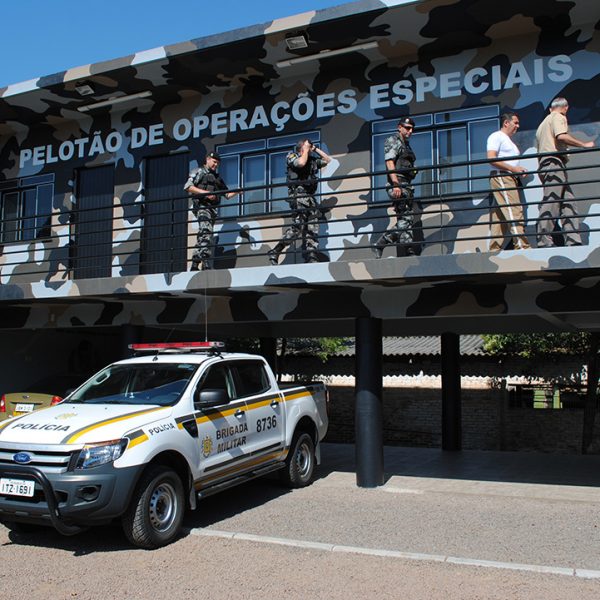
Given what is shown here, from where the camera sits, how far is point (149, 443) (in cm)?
659

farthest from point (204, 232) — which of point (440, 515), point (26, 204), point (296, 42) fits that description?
point (26, 204)

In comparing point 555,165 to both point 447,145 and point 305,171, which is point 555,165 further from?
point 305,171

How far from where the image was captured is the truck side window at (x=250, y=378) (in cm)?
847

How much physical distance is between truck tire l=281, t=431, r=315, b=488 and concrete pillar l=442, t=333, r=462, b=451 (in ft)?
16.5

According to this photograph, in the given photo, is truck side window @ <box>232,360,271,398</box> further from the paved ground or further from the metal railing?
the metal railing

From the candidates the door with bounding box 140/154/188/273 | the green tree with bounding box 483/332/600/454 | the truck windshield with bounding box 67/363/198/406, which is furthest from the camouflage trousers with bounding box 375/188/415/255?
the green tree with bounding box 483/332/600/454

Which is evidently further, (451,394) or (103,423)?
(451,394)

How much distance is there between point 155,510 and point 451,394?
884 centimetres

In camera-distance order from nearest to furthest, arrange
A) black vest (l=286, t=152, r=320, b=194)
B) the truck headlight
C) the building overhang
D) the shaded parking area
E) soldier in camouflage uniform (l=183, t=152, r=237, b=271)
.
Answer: the truck headlight < the shaded parking area < the building overhang < black vest (l=286, t=152, r=320, b=194) < soldier in camouflage uniform (l=183, t=152, r=237, b=271)

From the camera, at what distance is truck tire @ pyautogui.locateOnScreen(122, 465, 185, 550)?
6461 millimetres

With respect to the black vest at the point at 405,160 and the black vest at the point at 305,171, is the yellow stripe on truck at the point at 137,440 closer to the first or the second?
the black vest at the point at 305,171

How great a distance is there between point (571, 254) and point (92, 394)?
567 cm

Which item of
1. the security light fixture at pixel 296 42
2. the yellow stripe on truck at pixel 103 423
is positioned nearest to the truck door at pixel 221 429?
the yellow stripe on truck at pixel 103 423

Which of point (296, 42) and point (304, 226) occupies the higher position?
point (296, 42)
